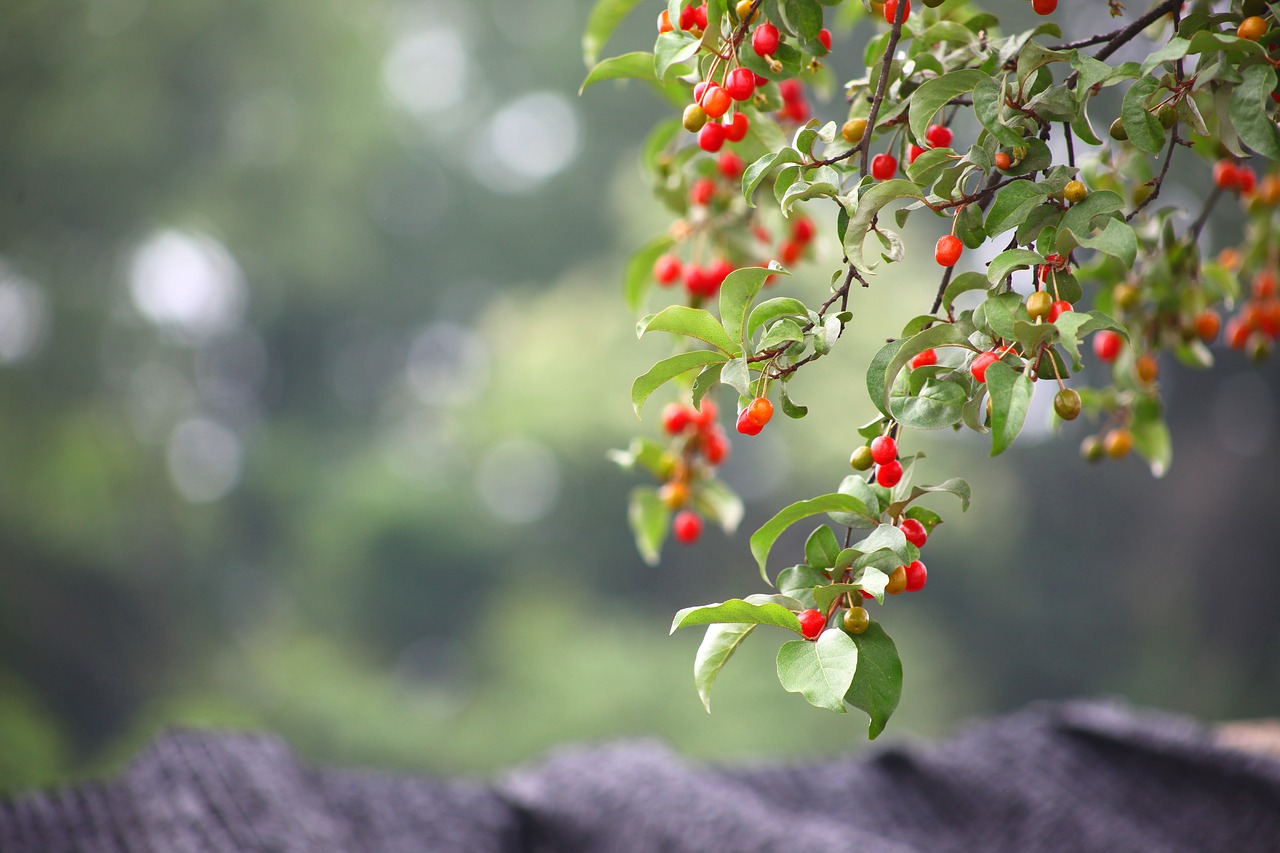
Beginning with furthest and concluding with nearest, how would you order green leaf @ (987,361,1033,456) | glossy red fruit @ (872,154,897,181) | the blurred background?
the blurred background < glossy red fruit @ (872,154,897,181) < green leaf @ (987,361,1033,456)

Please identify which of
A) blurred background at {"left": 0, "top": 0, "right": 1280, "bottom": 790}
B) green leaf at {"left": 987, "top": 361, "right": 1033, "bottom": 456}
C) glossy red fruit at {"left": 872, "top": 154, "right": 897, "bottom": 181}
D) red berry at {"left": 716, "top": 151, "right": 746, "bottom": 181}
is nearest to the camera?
green leaf at {"left": 987, "top": 361, "right": 1033, "bottom": 456}

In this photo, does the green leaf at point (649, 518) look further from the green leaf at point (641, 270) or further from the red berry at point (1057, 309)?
the red berry at point (1057, 309)

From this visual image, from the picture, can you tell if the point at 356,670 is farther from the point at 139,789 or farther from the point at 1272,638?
the point at 1272,638

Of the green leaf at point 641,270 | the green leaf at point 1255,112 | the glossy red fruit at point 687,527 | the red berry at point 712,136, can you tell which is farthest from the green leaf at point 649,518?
the green leaf at point 1255,112

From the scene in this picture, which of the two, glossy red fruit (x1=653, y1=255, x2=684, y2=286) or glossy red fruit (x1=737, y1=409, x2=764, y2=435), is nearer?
glossy red fruit (x1=737, y1=409, x2=764, y2=435)

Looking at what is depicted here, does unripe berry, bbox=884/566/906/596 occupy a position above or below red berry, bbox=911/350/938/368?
below

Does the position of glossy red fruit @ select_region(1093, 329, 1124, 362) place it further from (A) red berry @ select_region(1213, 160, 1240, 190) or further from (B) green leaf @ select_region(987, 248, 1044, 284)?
(B) green leaf @ select_region(987, 248, 1044, 284)

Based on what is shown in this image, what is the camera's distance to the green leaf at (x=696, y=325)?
0.35 metres

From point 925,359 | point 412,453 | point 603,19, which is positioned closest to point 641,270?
point 603,19

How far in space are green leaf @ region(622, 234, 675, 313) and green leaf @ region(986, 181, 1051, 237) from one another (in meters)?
0.23

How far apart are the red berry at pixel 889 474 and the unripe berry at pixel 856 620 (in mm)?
53

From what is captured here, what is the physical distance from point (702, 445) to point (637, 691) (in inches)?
115

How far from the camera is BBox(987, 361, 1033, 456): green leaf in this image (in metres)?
0.30

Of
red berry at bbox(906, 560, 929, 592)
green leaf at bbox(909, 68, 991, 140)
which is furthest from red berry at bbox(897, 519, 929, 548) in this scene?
green leaf at bbox(909, 68, 991, 140)
